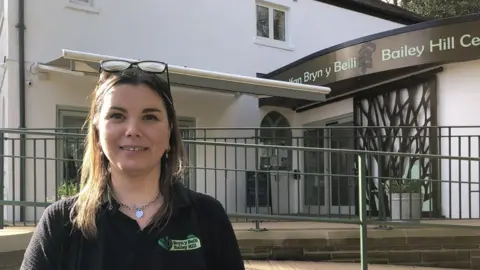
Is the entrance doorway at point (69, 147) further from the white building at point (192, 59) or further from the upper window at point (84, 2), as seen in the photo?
the upper window at point (84, 2)

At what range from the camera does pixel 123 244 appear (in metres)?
1.43

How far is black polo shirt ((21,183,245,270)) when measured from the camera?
4.61 feet

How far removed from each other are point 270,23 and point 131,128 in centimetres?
982

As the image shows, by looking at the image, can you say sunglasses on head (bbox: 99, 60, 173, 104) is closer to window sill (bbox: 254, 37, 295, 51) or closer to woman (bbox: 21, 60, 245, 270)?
woman (bbox: 21, 60, 245, 270)

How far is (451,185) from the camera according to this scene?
7555 mm

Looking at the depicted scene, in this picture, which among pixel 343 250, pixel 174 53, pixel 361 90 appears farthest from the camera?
pixel 174 53

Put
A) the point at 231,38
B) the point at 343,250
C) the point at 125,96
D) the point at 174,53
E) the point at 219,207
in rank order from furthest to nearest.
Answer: the point at 231,38
the point at 174,53
the point at 343,250
the point at 219,207
the point at 125,96

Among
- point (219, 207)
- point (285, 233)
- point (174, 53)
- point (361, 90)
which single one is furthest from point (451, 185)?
point (219, 207)

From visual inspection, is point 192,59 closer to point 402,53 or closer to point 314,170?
point 314,170

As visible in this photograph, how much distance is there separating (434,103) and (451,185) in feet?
4.08

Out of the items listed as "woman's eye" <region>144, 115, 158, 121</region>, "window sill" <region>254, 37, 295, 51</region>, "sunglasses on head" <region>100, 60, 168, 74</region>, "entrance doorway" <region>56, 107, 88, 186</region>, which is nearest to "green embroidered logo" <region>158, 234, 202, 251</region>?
"woman's eye" <region>144, 115, 158, 121</region>

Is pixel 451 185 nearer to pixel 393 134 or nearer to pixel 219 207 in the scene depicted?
pixel 393 134

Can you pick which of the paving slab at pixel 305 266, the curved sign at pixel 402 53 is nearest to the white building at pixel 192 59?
the curved sign at pixel 402 53

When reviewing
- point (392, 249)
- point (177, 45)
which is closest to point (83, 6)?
point (177, 45)
